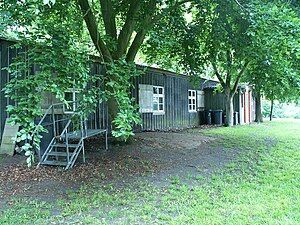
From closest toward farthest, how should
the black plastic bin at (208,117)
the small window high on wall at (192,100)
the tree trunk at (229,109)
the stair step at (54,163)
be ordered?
the stair step at (54,163) < the tree trunk at (229,109) < the small window high on wall at (192,100) < the black plastic bin at (208,117)

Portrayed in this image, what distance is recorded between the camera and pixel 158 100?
1563cm

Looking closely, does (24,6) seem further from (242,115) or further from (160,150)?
(242,115)

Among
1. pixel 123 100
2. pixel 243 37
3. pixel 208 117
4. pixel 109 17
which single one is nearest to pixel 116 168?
pixel 123 100

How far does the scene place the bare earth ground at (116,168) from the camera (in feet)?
20.4

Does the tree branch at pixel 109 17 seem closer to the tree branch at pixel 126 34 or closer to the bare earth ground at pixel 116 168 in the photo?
the tree branch at pixel 126 34

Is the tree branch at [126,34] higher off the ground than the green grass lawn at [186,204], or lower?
higher

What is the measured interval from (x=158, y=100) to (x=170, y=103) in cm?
133

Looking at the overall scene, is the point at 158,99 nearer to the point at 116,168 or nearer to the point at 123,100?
the point at 116,168

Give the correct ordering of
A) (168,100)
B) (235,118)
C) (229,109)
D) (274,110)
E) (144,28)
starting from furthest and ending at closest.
A: (274,110)
(235,118)
(229,109)
(168,100)
(144,28)

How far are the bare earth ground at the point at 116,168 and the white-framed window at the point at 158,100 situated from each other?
17.2ft

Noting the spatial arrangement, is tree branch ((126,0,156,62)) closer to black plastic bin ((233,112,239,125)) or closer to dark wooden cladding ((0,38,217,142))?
dark wooden cladding ((0,38,217,142))

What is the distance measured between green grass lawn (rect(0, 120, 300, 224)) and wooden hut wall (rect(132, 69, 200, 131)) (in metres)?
7.25

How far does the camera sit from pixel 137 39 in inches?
375

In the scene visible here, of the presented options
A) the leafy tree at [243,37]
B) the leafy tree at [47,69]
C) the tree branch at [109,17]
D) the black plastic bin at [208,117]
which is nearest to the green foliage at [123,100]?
the leafy tree at [47,69]
